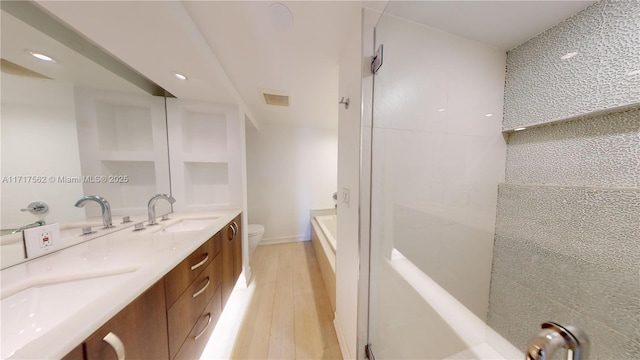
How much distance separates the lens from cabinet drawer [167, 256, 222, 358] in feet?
2.48

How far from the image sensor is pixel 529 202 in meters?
0.90

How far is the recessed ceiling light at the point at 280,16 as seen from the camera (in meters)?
0.78

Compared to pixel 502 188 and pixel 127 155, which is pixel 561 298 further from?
pixel 127 155

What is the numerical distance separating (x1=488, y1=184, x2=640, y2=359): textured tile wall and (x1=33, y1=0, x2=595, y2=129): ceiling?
844mm

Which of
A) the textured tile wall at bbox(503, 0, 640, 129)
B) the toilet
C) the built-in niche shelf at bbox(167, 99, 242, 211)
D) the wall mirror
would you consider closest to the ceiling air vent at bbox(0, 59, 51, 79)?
the wall mirror

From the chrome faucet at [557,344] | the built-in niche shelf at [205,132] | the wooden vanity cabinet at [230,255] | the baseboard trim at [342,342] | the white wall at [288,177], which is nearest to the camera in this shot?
the chrome faucet at [557,344]

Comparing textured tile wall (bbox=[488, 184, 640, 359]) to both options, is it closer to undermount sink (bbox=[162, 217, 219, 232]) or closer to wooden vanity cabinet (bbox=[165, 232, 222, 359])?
wooden vanity cabinet (bbox=[165, 232, 222, 359])

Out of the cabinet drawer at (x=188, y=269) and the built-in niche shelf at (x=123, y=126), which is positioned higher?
the built-in niche shelf at (x=123, y=126)

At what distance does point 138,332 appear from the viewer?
58 centimetres

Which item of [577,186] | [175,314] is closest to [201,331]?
[175,314]

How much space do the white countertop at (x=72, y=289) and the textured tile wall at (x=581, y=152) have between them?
1779 mm

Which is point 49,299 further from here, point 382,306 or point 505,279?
point 505,279

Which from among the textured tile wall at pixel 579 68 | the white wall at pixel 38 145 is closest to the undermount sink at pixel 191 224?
the white wall at pixel 38 145

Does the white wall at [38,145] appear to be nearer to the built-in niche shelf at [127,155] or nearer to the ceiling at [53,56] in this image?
the ceiling at [53,56]
